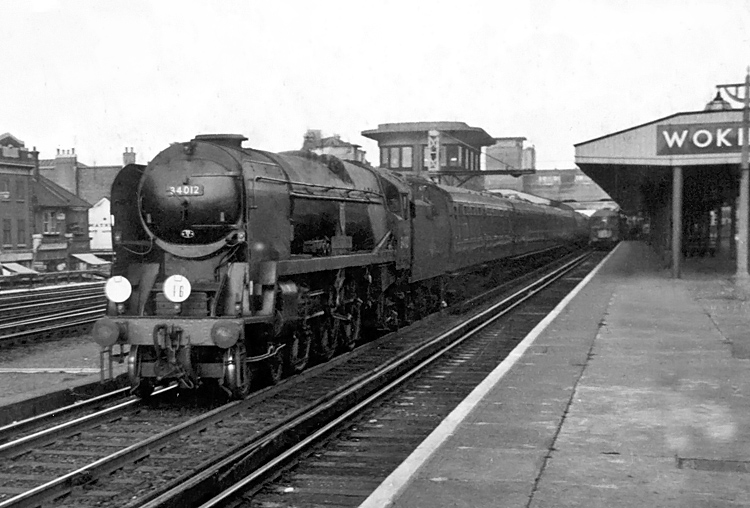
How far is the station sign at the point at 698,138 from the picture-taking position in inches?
982

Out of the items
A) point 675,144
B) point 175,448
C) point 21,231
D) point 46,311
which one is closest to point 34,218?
point 21,231

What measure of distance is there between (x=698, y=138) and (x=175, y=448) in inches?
851

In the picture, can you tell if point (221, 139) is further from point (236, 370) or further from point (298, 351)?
point (298, 351)

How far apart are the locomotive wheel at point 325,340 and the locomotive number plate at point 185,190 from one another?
3043mm

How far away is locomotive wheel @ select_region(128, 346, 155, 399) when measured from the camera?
955cm

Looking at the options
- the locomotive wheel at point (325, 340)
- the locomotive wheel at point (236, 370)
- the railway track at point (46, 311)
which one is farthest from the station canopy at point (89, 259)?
the locomotive wheel at point (236, 370)

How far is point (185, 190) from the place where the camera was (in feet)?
32.9

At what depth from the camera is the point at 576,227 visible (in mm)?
58500

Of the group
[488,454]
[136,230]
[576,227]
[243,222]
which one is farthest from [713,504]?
[576,227]

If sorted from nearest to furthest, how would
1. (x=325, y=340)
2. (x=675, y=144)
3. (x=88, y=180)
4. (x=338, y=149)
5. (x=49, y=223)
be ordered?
(x=325, y=340)
(x=675, y=144)
(x=338, y=149)
(x=49, y=223)
(x=88, y=180)

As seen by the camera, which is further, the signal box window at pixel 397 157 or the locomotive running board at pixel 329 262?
the signal box window at pixel 397 157

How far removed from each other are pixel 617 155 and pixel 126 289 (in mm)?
19673

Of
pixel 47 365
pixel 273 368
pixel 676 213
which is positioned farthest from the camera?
pixel 676 213

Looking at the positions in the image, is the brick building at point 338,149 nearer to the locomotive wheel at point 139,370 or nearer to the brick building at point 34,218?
the locomotive wheel at point 139,370
